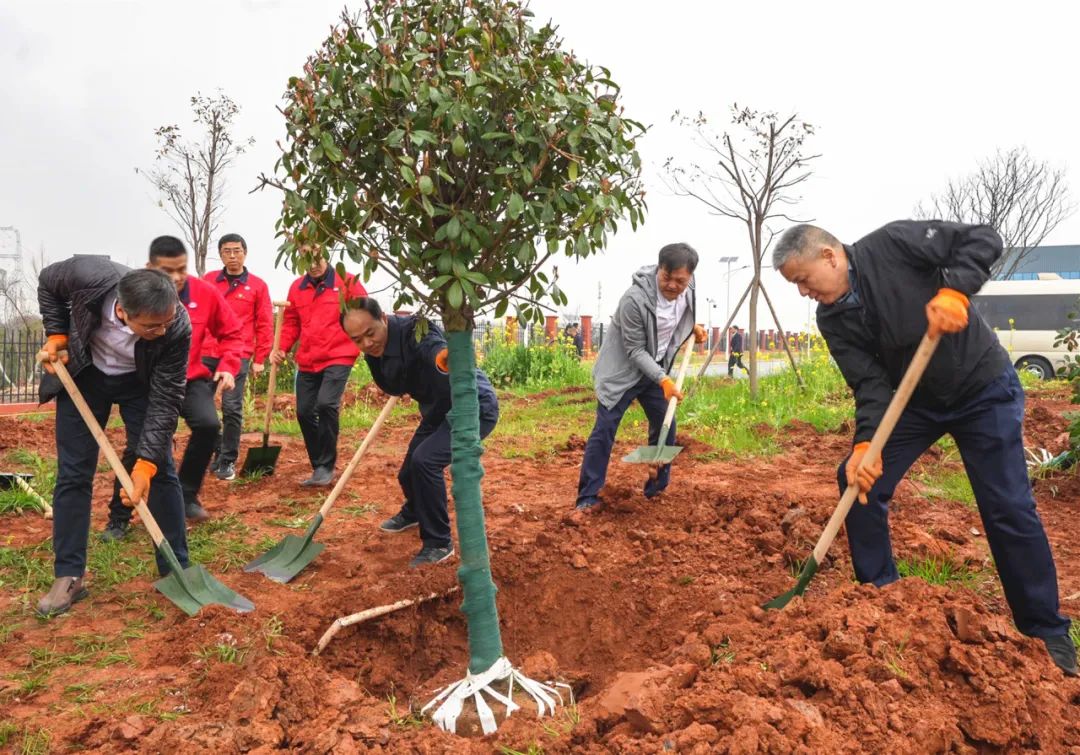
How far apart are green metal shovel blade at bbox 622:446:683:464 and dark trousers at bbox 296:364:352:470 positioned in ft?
6.95

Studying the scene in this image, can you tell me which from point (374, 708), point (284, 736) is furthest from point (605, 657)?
point (284, 736)

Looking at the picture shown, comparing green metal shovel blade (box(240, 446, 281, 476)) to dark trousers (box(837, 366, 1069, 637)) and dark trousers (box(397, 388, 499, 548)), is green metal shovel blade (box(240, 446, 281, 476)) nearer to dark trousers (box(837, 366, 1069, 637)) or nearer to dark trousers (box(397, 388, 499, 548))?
dark trousers (box(397, 388, 499, 548))

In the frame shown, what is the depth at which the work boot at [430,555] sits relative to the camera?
3.82 meters

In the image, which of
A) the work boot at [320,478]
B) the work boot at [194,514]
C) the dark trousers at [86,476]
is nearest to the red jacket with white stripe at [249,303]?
Result: the work boot at [320,478]

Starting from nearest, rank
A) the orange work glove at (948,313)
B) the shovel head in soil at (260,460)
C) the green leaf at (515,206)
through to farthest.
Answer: the green leaf at (515,206) → the orange work glove at (948,313) → the shovel head in soil at (260,460)

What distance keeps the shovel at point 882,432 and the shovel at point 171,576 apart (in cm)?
227

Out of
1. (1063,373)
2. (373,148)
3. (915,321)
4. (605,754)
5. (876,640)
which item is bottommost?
(605,754)

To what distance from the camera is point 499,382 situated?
42.1ft

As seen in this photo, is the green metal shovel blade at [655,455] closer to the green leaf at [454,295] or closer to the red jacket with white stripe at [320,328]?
the red jacket with white stripe at [320,328]

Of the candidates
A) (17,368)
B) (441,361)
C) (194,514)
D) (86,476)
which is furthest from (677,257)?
(17,368)

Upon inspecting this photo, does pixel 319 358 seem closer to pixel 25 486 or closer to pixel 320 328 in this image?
pixel 320 328

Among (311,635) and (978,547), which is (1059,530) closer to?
(978,547)

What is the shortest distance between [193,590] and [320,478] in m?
2.42

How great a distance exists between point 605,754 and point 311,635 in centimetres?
145
